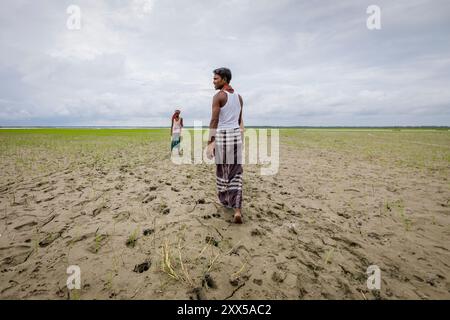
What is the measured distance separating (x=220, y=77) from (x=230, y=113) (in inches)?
22.1

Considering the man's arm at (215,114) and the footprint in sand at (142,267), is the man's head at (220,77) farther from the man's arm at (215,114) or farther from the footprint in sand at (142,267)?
the footprint in sand at (142,267)

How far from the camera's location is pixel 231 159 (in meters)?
3.72

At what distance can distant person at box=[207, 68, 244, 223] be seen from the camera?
11.7 ft

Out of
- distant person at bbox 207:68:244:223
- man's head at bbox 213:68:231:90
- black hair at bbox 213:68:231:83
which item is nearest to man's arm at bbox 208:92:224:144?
distant person at bbox 207:68:244:223

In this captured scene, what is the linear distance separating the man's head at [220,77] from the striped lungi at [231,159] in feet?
2.30

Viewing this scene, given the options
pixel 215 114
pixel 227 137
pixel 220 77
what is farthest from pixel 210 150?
pixel 220 77

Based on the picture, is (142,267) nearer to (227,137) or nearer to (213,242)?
(213,242)

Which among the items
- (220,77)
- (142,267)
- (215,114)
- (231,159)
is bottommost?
(142,267)

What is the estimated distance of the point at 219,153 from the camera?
3820 mm

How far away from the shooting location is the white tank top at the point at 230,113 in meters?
3.57
